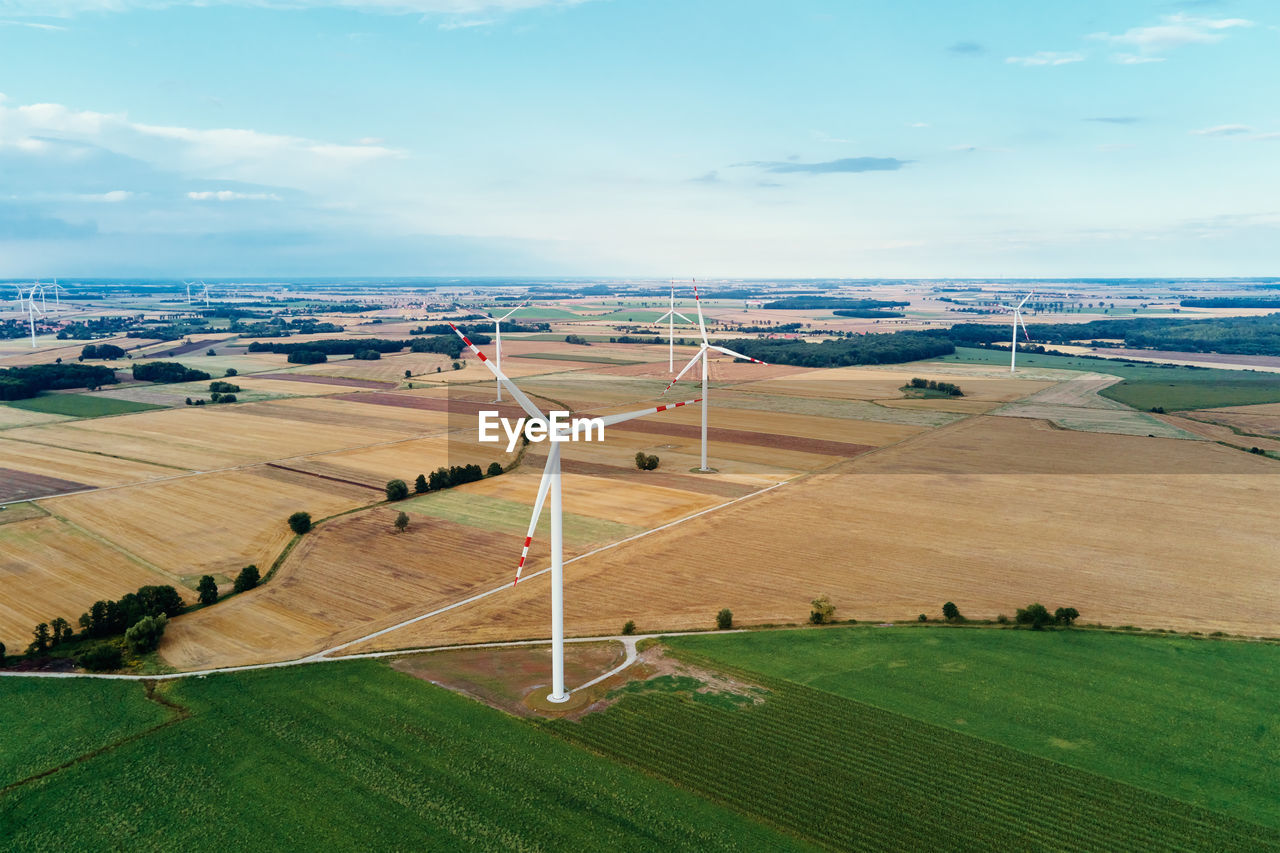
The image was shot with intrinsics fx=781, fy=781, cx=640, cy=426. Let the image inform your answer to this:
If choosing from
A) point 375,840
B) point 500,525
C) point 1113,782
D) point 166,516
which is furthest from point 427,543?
point 1113,782

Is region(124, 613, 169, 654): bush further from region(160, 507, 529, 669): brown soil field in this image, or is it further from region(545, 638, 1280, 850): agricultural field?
region(545, 638, 1280, 850): agricultural field

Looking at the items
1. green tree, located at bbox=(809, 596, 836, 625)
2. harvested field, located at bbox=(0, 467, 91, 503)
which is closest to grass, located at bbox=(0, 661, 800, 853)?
green tree, located at bbox=(809, 596, 836, 625)

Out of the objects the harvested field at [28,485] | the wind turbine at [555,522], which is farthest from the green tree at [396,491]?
the wind turbine at [555,522]

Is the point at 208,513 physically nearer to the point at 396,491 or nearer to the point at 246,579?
the point at 396,491

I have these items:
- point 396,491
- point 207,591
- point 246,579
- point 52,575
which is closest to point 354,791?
point 207,591

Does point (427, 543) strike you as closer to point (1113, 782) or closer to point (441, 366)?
point (1113, 782)

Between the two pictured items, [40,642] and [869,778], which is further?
[40,642]

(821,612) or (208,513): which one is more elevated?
(208,513)

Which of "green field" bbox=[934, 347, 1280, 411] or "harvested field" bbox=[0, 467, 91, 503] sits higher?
"green field" bbox=[934, 347, 1280, 411]
